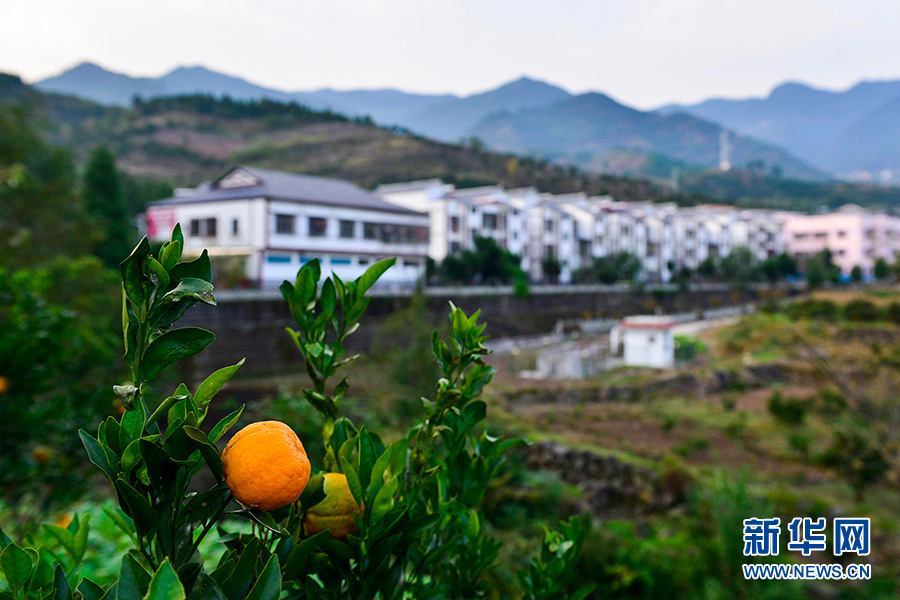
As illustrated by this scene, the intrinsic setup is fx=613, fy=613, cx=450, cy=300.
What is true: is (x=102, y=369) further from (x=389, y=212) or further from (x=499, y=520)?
(x=389, y=212)

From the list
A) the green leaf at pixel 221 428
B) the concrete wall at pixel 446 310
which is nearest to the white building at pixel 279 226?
the concrete wall at pixel 446 310

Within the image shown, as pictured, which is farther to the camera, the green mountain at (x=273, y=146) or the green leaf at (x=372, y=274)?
the green mountain at (x=273, y=146)

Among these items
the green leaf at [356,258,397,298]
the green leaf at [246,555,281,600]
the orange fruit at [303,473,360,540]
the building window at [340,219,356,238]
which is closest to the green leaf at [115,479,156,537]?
the green leaf at [246,555,281,600]

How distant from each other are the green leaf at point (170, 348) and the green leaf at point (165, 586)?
0.17 m

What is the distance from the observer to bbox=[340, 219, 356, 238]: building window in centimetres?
2133

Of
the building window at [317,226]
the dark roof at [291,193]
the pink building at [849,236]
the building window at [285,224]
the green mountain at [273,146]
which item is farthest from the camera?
the green mountain at [273,146]

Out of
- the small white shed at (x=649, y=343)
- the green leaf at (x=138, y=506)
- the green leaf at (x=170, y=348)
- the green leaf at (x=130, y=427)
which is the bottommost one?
the small white shed at (x=649, y=343)

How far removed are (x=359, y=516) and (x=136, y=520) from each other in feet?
0.91

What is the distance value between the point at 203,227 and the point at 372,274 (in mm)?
21241

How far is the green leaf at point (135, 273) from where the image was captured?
1.81 feet

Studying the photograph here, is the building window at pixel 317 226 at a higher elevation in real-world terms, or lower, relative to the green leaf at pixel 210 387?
higher

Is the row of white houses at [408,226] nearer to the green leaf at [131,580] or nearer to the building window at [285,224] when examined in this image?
the building window at [285,224]

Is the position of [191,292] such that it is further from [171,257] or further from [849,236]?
[849,236]

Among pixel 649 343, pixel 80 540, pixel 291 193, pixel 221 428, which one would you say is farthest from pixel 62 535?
pixel 291 193
